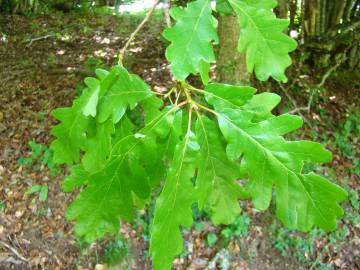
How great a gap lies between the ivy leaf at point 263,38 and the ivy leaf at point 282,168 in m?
0.15

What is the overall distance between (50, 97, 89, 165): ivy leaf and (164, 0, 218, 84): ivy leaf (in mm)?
370

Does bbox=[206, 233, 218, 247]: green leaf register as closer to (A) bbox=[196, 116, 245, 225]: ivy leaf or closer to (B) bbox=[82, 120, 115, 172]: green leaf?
(A) bbox=[196, 116, 245, 225]: ivy leaf

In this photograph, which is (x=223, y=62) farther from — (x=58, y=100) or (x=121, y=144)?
(x=121, y=144)

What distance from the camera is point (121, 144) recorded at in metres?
1.16

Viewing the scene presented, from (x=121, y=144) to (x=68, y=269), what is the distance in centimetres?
270

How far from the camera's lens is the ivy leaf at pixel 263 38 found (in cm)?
121

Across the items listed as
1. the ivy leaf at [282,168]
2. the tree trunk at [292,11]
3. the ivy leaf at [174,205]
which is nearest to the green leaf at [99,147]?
the ivy leaf at [174,205]

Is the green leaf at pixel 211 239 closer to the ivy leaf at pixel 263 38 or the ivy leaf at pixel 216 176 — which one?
the ivy leaf at pixel 216 176

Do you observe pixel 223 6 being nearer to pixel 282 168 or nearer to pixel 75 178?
pixel 282 168

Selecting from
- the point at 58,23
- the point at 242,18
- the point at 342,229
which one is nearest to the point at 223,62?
the point at 342,229

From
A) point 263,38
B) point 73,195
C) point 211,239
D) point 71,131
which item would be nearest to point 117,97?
point 71,131

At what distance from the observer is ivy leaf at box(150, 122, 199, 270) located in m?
1.15

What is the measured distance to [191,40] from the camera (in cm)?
111

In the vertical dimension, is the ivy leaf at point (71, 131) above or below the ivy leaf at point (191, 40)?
below
